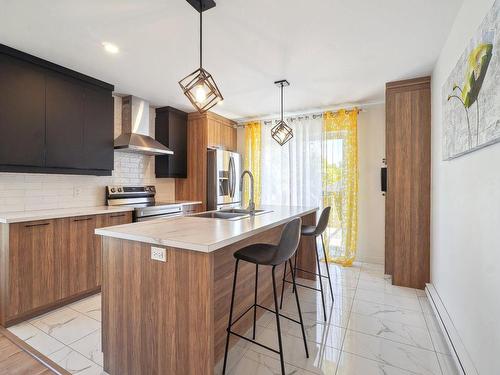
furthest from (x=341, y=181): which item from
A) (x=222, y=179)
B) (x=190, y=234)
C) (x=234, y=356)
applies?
(x=190, y=234)

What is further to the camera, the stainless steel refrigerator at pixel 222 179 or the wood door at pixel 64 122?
the stainless steel refrigerator at pixel 222 179

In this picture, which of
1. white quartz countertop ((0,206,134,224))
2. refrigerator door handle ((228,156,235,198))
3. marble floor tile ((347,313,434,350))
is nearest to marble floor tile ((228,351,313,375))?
marble floor tile ((347,313,434,350))

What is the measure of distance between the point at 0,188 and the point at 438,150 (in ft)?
14.6

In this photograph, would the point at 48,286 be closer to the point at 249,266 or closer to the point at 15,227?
the point at 15,227

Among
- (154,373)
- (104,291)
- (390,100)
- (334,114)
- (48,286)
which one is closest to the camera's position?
(154,373)

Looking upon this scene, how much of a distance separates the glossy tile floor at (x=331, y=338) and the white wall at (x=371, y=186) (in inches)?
46.9

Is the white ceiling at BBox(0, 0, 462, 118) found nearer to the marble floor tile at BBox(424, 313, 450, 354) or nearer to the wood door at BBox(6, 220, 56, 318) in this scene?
the wood door at BBox(6, 220, 56, 318)

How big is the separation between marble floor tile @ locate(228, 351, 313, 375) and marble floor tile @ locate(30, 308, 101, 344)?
4.47 feet

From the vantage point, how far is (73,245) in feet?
8.72

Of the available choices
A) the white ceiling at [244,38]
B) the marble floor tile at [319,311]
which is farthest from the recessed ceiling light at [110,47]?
the marble floor tile at [319,311]

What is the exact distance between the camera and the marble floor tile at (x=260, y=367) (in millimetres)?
1708

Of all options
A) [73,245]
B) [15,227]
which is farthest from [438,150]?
[15,227]

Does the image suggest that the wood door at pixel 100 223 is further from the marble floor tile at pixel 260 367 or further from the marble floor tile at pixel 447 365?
the marble floor tile at pixel 447 365

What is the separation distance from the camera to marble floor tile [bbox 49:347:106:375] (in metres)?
1.73
